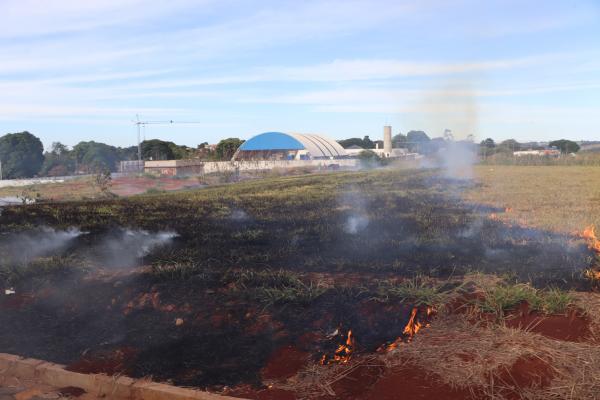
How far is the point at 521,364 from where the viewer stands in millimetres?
3463

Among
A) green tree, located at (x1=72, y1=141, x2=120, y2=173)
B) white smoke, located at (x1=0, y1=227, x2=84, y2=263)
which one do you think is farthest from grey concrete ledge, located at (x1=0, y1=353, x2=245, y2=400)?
green tree, located at (x1=72, y1=141, x2=120, y2=173)

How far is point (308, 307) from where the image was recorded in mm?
4746

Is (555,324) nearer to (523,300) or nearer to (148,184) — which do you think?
(523,300)

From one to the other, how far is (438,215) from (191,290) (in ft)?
20.4

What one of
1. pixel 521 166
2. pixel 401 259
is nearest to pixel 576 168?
pixel 521 166

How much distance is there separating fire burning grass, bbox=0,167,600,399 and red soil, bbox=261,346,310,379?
0.01 metres

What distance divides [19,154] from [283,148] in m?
30.8

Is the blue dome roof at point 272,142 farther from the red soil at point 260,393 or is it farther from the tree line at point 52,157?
the red soil at point 260,393

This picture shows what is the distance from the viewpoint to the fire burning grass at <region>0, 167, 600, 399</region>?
147 inches

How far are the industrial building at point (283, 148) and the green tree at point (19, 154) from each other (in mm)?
23390

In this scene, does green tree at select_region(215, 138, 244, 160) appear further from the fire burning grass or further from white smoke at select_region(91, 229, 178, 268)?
the fire burning grass

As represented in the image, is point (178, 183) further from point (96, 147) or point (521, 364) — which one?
point (521, 364)

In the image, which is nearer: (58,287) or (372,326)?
(372,326)

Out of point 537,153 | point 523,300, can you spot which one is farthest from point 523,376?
point 537,153
